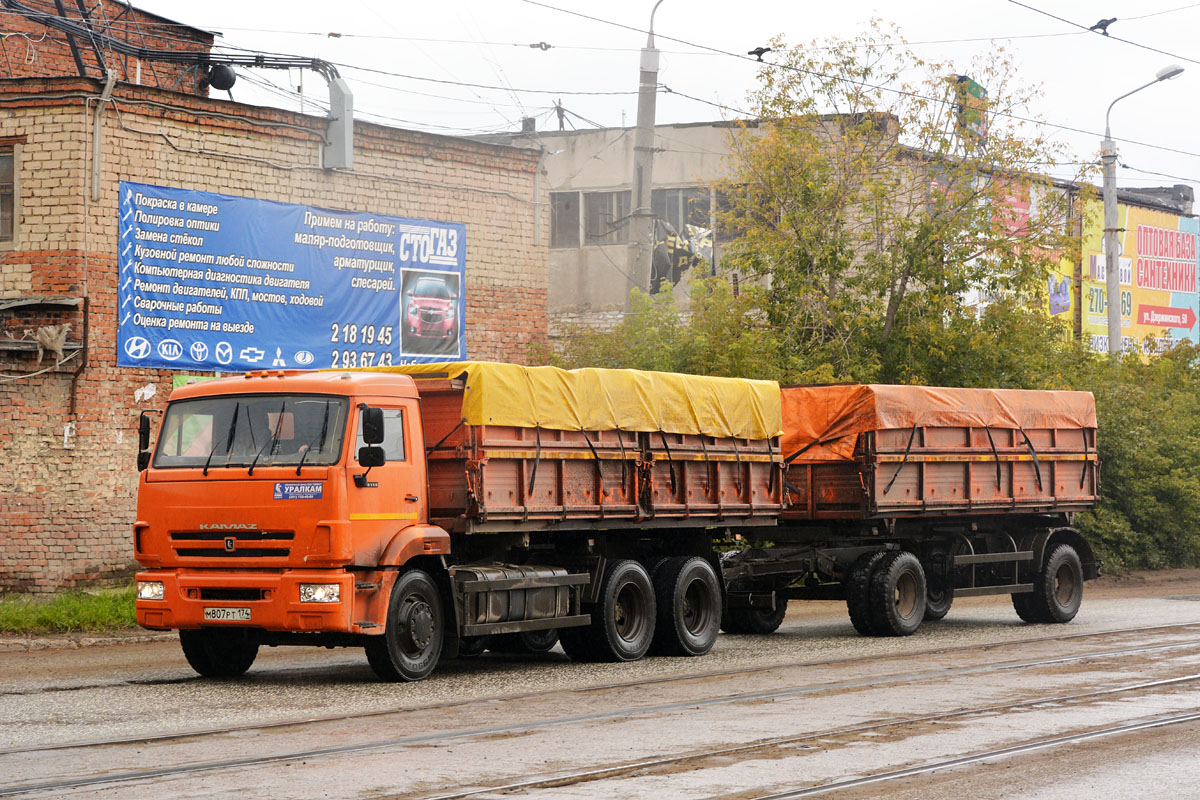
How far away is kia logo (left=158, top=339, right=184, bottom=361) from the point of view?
68.9 feet

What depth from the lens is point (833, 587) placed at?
17984mm

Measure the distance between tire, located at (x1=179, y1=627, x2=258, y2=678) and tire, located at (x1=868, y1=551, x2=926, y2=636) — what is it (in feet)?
23.3

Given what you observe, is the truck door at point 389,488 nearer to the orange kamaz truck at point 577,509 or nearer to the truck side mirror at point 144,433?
the orange kamaz truck at point 577,509

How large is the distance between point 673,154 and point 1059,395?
23.2 metres

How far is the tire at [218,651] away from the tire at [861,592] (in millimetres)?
6932

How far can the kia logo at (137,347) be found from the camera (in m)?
20.6

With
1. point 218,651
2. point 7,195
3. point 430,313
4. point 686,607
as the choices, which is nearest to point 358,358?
point 430,313

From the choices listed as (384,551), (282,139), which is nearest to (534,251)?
(282,139)

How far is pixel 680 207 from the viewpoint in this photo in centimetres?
4203

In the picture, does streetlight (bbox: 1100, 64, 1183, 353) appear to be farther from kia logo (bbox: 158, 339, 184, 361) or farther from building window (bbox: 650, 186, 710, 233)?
kia logo (bbox: 158, 339, 184, 361)

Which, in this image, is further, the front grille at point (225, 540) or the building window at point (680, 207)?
the building window at point (680, 207)

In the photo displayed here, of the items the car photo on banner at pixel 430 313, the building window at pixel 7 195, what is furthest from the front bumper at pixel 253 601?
the car photo on banner at pixel 430 313

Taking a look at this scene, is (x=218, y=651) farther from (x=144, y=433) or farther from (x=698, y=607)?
(x=698, y=607)

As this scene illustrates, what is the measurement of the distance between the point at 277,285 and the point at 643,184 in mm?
8426
